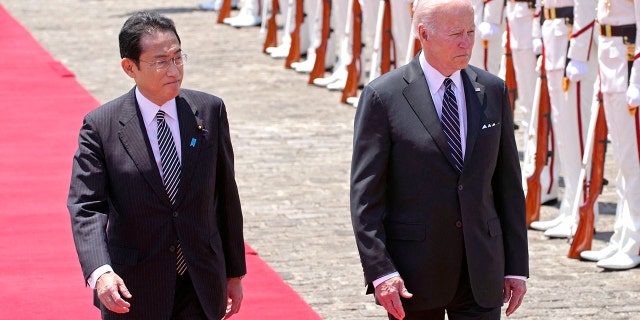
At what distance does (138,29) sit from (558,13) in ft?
14.9

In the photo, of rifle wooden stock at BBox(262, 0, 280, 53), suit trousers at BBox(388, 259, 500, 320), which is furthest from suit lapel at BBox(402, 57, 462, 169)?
rifle wooden stock at BBox(262, 0, 280, 53)

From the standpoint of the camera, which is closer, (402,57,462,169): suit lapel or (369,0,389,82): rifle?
(402,57,462,169): suit lapel

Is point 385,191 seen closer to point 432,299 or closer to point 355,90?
point 432,299

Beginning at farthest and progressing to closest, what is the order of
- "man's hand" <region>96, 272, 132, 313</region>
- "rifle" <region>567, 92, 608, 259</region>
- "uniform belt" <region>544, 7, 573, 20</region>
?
"uniform belt" <region>544, 7, 573, 20</region> < "rifle" <region>567, 92, 608, 259</region> < "man's hand" <region>96, 272, 132, 313</region>

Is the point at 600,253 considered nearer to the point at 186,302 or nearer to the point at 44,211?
the point at 44,211

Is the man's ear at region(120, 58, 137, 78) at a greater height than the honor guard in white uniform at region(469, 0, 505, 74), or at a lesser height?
greater

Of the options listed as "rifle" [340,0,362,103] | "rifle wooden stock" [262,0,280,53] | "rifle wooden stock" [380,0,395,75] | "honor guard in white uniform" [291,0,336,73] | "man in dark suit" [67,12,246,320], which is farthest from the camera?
"rifle wooden stock" [262,0,280,53]

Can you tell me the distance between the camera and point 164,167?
4504 mm

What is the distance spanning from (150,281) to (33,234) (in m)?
3.95

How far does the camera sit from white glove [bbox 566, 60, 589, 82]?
8352mm

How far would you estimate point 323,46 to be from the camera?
1388cm

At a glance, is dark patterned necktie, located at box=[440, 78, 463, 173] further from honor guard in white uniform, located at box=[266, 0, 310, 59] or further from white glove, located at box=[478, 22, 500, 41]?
honor guard in white uniform, located at box=[266, 0, 310, 59]

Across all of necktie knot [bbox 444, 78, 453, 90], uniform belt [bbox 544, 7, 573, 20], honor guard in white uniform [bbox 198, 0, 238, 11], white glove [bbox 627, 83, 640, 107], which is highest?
necktie knot [bbox 444, 78, 453, 90]

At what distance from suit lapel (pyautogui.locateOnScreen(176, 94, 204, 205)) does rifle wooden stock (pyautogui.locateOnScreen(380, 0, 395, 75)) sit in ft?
25.0
